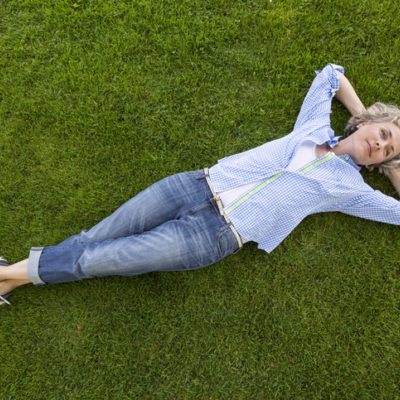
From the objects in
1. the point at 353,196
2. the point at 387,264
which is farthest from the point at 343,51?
the point at 387,264

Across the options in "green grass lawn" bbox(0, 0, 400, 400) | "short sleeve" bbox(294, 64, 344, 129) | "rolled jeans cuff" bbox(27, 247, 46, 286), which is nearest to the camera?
"rolled jeans cuff" bbox(27, 247, 46, 286)

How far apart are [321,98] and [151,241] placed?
2394 millimetres

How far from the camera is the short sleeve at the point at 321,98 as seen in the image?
3254 mm

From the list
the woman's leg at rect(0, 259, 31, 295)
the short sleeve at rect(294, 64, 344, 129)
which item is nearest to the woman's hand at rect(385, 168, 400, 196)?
the short sleeve at rect(294, 64, 344, 129)

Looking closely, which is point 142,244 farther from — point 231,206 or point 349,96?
point 349,96

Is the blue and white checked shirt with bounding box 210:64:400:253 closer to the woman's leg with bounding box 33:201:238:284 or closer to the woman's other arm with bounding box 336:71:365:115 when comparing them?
the woman's leg with bounding box 33:201:238:284

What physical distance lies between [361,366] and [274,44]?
4002mm

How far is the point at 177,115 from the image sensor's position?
12.2ft

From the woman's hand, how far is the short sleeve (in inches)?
38.0

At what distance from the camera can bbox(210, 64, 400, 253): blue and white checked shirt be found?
2928 mm

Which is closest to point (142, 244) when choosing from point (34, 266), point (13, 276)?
point (34, 266)

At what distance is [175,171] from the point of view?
365cm

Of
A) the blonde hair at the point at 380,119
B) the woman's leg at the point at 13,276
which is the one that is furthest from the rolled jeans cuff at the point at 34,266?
the blonde hair at the point at 380,119

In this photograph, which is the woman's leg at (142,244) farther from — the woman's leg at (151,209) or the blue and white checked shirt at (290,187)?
the blue and white checked shirt at (290,187)
